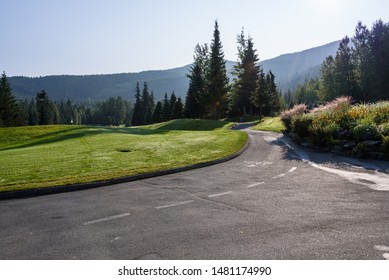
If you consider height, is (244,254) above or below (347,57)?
below

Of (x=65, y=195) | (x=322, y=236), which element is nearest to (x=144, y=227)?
(x=322, y=236)

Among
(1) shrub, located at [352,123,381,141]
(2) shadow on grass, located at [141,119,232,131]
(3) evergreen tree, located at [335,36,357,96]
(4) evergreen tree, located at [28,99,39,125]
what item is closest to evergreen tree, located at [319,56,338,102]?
(3) evergreen tree, located at [335,36,357,96]

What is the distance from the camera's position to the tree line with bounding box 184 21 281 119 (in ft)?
200

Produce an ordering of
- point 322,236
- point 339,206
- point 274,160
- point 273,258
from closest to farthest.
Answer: point 273,258, point 322,236, point 339,206, point 274,160

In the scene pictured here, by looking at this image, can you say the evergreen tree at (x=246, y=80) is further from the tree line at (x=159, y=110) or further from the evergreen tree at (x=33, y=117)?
the evergreen tree at (x=33, y=117)

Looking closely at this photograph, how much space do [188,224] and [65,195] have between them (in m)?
5.29

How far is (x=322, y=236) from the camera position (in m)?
5.71

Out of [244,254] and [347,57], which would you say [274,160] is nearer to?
[244,254]

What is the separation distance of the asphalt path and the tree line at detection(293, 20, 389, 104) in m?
Answer: 52.2

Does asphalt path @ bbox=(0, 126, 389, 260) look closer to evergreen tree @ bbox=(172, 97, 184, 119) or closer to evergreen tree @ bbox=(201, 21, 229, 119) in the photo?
evergreen tree @ bbox=(201, 21, 229, 119)

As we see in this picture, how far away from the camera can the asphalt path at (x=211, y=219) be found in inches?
206

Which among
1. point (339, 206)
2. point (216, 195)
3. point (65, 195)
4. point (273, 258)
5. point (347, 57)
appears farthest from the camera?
point (347, 57)

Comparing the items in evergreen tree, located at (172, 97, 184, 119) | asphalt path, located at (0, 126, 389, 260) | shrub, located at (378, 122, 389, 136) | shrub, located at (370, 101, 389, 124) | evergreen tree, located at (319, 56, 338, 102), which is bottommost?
asphalt path, located at (0, 126, 389, 260)

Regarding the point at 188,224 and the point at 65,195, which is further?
the point at 65,195
